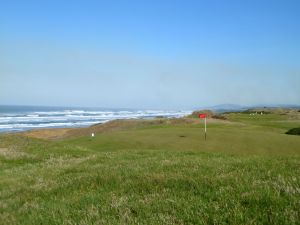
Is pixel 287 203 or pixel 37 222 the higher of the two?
pixel 287 203

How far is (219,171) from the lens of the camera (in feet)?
37.0

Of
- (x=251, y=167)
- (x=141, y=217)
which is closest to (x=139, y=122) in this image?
(x=251, y=167)

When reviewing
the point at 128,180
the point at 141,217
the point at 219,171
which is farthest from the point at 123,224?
the point at 219,171

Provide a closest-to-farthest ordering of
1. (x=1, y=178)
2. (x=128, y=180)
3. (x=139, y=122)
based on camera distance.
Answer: (x=128, y=180) < (x=1, y=178) < (x=139, y=122)

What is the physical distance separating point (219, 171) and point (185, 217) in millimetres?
4624

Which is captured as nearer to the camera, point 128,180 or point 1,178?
point 128,180

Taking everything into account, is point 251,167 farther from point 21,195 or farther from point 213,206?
point 21,195

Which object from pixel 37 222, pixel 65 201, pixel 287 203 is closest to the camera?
pixel 287 203

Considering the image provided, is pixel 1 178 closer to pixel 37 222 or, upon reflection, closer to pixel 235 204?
pixel 37 222

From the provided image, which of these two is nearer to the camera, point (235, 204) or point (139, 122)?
point (235, 204)

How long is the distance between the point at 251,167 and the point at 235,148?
18154 mm

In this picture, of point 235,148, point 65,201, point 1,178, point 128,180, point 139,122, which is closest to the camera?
point 65,201

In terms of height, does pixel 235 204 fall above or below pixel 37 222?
above

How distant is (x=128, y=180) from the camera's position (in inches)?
432
